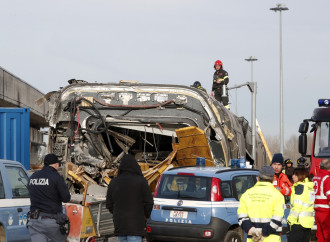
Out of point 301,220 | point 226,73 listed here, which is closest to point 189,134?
point 301,220

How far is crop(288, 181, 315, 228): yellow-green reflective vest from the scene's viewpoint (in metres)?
11.8

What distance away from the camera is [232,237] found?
→ 1312 centimetres

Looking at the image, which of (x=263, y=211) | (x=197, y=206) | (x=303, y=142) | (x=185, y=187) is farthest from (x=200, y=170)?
(x=263, y=211)

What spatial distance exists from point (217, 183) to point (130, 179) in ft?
14.2

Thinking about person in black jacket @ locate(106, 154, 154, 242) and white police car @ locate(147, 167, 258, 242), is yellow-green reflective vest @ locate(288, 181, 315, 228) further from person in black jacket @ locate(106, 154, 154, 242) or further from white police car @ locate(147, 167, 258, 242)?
person in black jacket @ locate(106, 154, 154, 242)

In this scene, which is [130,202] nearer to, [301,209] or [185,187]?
[301,209]

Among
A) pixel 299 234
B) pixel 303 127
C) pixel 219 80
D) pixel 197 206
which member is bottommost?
pixel 299 234

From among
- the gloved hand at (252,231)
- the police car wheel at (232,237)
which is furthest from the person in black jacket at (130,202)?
the police car wheel at (232,237)

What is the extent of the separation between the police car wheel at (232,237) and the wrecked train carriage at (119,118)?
3.72 metres

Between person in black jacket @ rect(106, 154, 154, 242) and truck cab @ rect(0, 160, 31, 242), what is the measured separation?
270cm

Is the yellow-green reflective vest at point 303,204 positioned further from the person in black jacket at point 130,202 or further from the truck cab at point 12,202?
the truck cab at point 12,202

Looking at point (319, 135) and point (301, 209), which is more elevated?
point (319, 135)

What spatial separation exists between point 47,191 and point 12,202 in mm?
1661

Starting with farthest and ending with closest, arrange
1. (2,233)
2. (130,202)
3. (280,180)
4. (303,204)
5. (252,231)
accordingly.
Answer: (280,180) → (303,204) → (2,233) → (130,202) → (252,231)
